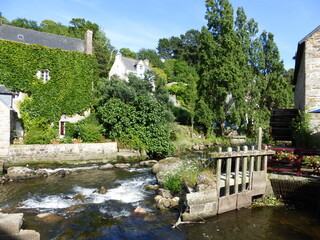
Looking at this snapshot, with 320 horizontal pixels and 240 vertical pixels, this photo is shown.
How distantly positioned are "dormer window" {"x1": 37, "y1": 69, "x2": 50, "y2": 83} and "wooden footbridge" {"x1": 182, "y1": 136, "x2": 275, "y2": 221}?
804 inches

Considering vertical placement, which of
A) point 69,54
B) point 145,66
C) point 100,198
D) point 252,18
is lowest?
point 100,198

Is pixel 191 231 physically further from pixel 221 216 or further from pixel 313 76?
pixel 313 76

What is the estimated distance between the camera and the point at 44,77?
76.0ft

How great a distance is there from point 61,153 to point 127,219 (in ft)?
38.5

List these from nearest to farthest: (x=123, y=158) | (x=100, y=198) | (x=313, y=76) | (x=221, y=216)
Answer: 1. (x=221, y=216)
2. (x=100, y=198)
3. (x=313, y=76)
4. (x=123, y=158)

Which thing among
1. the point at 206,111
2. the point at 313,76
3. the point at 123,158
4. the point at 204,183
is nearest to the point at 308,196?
the point at 204,183

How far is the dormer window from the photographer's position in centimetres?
2289

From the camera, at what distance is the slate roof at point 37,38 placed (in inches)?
907

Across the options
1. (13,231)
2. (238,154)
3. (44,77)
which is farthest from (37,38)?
(238,154)

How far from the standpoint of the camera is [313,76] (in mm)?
12008

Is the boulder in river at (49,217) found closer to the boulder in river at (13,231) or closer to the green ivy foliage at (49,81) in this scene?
the boulder in river at (13,231)

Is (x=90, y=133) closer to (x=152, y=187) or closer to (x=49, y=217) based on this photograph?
(x=152, y=187)

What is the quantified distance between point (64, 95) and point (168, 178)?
17.0 meters

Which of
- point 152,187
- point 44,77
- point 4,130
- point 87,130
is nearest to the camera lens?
point 152,187
